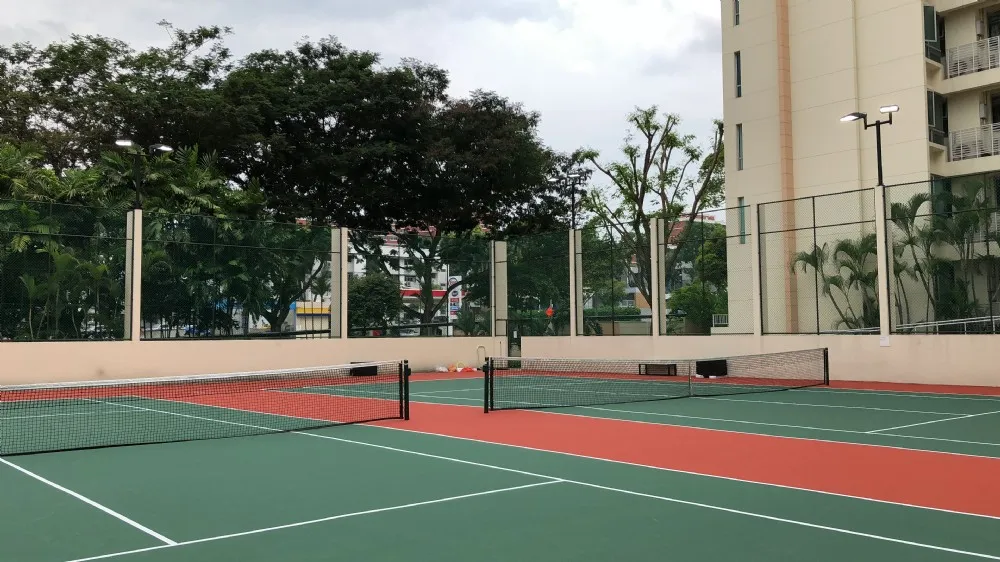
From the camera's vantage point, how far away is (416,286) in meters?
27.2

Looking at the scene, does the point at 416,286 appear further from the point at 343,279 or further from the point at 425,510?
the point at 425,510

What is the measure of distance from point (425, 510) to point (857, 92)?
87.0 feet

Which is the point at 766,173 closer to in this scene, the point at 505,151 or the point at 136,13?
the point at 505,151

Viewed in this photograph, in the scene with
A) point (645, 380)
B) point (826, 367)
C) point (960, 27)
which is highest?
point (960, 27)

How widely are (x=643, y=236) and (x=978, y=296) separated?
30.9ft

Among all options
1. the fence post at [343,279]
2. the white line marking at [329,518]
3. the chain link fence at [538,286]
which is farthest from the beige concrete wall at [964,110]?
the white line marking at [329,518]

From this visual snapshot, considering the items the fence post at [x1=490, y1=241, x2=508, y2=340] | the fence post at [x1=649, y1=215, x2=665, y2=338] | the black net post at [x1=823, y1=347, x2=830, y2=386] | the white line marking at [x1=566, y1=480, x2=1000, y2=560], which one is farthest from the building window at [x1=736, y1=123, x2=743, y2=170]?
the white line marking at [x1=566, y1=480, x2=1000, y2=560]

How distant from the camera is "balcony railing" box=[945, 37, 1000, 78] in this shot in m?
28.0

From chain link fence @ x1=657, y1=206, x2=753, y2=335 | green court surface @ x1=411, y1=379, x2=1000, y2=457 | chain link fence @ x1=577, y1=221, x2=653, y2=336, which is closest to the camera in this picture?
green court surface @ x1=411, y1=379, x2=1000, y2=457

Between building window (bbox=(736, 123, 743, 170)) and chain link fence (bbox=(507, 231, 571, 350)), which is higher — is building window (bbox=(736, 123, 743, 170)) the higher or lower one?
the higher one

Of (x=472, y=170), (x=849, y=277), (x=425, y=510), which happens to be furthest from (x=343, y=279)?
(x=425, y=510)

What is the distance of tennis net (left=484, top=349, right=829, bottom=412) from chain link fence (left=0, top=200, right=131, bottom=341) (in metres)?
9.67

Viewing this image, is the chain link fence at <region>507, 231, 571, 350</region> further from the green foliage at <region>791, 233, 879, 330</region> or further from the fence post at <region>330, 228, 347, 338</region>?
the green foliage at <region>791, 233, 879, 330</region>

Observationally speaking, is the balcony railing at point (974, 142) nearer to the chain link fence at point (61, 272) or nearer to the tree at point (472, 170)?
the tree at point (472, 170)
